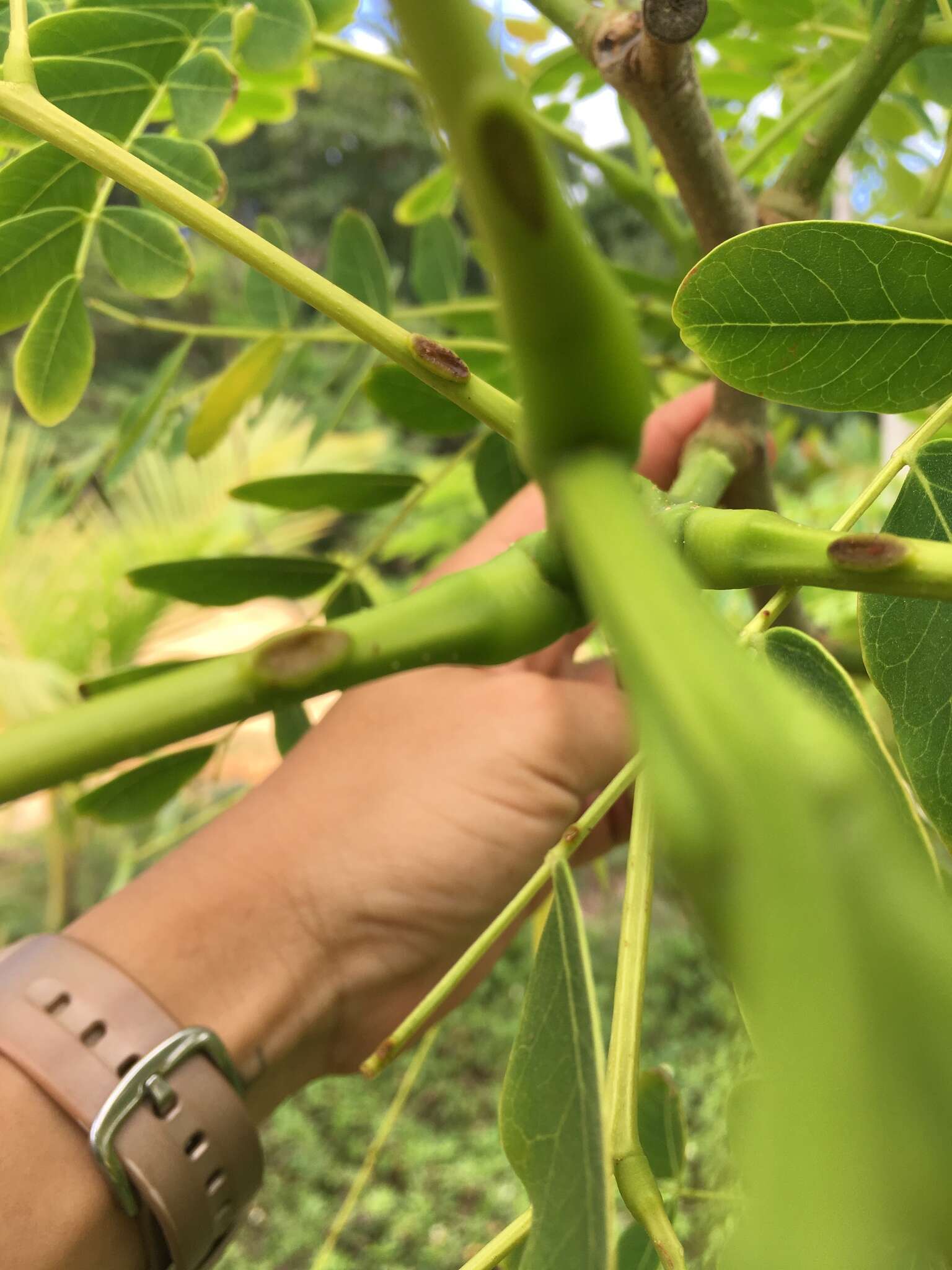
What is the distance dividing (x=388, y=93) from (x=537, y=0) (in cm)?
599

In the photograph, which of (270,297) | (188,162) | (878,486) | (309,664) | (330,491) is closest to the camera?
(309,664)

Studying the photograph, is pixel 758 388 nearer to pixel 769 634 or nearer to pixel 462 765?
pixel 769 634

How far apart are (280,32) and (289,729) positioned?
1.24 ft

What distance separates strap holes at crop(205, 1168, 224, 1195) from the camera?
18.3 inches

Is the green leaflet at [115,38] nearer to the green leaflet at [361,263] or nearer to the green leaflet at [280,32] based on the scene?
the green leaflet at [280,32]

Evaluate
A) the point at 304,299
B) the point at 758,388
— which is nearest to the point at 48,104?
the point at 304,299

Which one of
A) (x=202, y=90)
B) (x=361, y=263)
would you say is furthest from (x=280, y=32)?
(x=361, y=263)

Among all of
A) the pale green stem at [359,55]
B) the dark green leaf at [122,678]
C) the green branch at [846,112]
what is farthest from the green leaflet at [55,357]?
the green branch at [846,112]

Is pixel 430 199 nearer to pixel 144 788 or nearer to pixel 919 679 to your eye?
pixel 144 788

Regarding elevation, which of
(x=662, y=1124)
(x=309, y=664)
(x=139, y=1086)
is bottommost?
(x=662, y=1124)

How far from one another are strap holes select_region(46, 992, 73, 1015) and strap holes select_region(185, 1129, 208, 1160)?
0.31 feet

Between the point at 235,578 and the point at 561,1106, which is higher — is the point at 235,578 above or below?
above

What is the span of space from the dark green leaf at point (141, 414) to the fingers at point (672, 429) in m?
0.31

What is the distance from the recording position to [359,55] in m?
0.53
